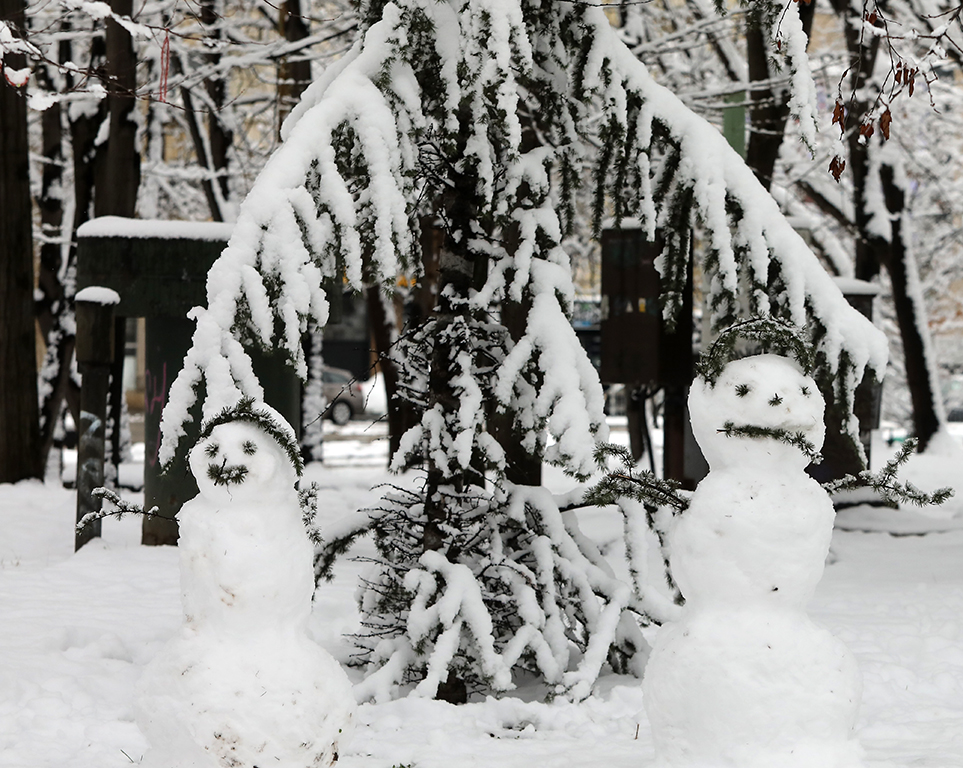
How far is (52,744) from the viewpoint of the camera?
4.06 meters

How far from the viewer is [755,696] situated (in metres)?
3.04

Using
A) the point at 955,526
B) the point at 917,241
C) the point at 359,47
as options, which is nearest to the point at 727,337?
the point at 359,47

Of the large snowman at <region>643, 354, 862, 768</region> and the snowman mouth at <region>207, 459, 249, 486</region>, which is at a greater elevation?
the snowman mouth at <region>207, 459, 249, 486</region>

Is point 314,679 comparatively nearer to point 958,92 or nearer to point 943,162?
point 958,92

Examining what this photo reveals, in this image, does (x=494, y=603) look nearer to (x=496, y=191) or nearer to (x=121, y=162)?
(x=496, y=191)

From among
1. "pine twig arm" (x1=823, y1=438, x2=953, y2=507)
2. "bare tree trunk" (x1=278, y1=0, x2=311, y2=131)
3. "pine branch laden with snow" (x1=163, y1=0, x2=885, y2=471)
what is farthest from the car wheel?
"pine twig arm" (x1=823, y1=438, x2=953, y2=507)

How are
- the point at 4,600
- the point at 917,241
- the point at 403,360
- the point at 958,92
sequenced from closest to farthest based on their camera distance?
the point at 403,360
the point at 4,600
the point at 958,92
the point at 917,241

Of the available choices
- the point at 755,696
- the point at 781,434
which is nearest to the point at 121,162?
the point at 781,434

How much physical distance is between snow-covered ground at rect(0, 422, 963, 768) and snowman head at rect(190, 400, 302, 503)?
1.39m

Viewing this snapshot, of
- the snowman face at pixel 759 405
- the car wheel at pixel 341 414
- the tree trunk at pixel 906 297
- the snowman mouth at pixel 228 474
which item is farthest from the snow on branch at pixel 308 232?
the car wheel at pixel 341 414

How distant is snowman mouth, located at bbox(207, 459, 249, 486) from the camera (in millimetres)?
2984

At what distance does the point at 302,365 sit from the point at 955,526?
7.60m

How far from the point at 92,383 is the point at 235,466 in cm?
515

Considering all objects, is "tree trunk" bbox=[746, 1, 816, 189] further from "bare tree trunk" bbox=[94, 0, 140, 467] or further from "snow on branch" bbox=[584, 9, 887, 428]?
"snow on branch" bbox=[584, 9, 887, 428]
